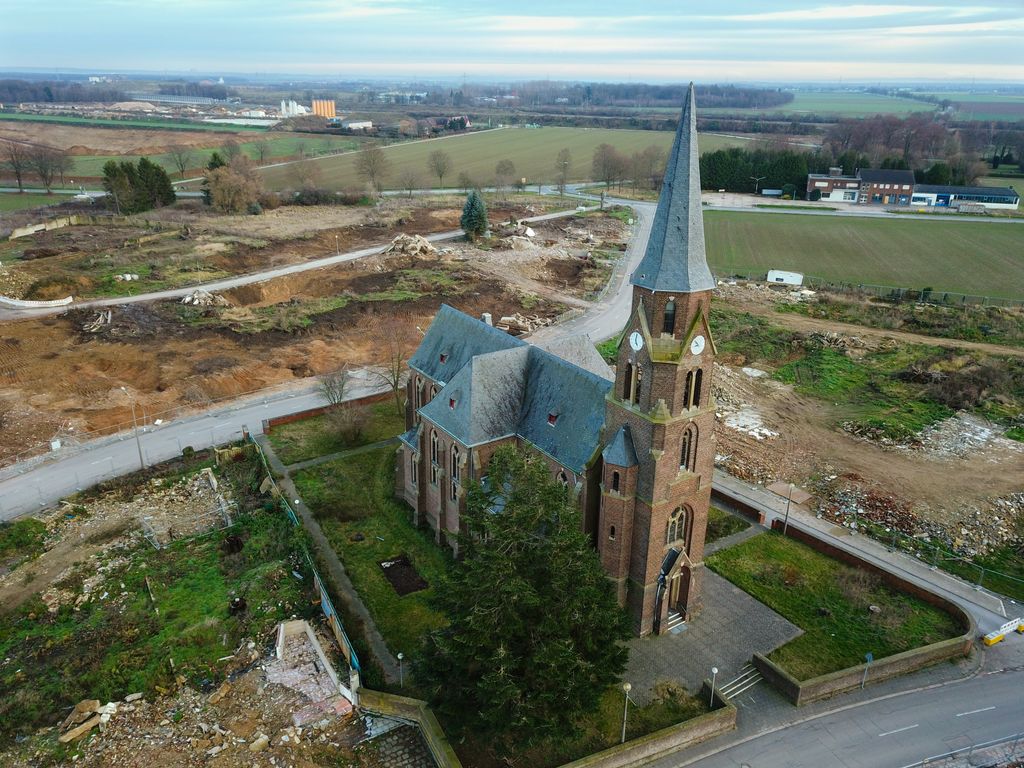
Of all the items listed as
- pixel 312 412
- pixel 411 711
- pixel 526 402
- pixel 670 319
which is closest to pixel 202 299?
pixel 312 412

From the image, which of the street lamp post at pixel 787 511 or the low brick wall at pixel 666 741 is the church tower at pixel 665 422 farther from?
the street lamp post at pixel 787 511

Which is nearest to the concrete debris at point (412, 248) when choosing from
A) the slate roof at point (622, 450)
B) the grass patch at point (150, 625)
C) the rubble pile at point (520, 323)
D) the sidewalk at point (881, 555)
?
the rubble pile at point (520, 323)

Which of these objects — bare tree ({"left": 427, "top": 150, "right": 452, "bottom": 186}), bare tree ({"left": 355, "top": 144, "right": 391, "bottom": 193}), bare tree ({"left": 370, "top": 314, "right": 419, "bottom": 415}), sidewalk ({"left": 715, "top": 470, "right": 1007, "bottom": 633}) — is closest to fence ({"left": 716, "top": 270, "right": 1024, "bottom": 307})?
bare tree ({"left": 370, "top": 314, "right": 419, "bottom": 415})

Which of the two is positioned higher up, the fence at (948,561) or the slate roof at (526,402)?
the slate roof at (526,402)

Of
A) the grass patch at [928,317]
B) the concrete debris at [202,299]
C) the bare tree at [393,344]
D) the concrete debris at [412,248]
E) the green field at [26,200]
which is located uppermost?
the green field at [26,200]

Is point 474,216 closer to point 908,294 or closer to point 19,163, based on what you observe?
point 908,294

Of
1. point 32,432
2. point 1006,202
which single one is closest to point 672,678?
point 32,432
